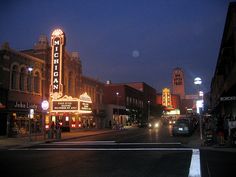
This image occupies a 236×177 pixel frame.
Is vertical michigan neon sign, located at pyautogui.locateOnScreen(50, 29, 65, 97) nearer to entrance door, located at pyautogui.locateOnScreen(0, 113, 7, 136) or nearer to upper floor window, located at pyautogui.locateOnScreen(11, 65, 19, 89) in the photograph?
upper floor window, located at pyautogui.locateOnScreen(11, 65, 19, 89)

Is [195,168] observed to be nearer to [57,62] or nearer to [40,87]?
→ [40,87]

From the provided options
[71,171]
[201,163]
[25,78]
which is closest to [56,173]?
[71,171]

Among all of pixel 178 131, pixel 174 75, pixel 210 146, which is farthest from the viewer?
pixel 174 75

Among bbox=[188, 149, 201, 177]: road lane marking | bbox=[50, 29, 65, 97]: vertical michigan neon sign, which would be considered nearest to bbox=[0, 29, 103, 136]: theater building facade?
bbox=[50, 29, 65, 97]: vertical michigan neon sign

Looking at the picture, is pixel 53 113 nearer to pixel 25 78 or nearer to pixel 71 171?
pixel 25 78

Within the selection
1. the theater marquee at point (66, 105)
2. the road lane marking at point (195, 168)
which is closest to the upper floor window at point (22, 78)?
the theater marquee at point (66, 105)

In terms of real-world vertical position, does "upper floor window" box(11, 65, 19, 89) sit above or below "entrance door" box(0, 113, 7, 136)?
above

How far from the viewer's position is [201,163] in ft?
44.5

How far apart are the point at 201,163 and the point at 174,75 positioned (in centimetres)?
17367

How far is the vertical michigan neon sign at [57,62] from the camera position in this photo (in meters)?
40.4

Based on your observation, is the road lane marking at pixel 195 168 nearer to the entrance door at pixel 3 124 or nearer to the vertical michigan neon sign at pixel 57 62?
the entrance door at pixel 3 124

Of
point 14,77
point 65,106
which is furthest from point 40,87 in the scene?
point 14,77

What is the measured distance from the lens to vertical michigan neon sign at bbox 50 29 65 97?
40.4 m

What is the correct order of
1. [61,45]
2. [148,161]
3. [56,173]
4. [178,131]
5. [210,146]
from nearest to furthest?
[56,173] → [148,161] → [210,146] → [178,131] → [61,45]
